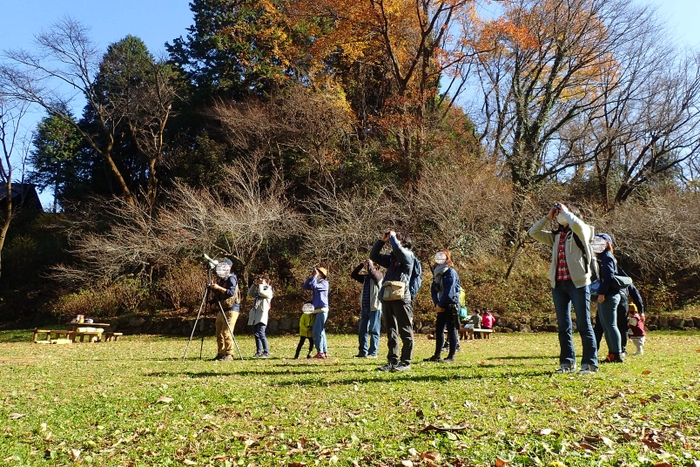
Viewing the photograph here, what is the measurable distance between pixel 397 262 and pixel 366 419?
381 cm

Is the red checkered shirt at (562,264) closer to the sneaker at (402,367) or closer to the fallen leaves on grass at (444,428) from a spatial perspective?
the sneaker at (402,367)

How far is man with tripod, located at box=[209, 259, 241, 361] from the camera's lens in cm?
1137

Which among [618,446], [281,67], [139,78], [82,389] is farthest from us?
[139,78]

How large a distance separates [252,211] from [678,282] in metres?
18.1

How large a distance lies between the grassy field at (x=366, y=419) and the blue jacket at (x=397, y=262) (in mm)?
1365

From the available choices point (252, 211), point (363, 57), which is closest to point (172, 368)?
point (252, 211)

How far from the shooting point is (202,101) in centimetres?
3238

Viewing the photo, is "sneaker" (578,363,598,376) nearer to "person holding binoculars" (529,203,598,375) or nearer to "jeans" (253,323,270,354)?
"person holding binoculars" (529,203,598,375)

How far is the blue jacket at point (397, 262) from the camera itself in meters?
8.51

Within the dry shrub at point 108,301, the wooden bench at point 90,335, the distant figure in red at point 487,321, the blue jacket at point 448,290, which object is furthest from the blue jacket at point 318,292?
the dry shrub at point 108,301

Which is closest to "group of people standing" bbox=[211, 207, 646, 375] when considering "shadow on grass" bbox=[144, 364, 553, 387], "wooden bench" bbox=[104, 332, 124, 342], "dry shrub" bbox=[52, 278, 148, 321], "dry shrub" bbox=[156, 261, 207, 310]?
"shadow on grass" bbox=[144, 364, 553, 387]

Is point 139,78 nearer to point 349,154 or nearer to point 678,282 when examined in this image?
point 349,154

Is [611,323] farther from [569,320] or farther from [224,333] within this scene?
[224,333]

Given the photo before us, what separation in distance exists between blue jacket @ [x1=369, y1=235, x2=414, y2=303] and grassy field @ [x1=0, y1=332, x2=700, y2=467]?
136 cm
